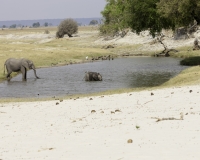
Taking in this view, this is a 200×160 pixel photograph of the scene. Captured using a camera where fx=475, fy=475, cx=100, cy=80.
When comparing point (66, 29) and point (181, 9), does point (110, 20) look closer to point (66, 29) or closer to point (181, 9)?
point (66, 29)

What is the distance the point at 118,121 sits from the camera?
46.8ft

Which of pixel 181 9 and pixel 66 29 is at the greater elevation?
pixel 181 9

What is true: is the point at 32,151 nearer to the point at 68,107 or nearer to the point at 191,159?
the point at 191,159

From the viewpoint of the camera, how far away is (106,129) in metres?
13.2

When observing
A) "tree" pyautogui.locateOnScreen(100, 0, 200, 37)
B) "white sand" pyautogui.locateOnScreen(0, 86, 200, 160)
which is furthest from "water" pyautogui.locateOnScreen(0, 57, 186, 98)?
"white sand" pyautogui.locateOnScreen(0, 86, 200, 160)

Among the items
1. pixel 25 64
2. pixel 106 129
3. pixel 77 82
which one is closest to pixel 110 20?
pixel 25 64

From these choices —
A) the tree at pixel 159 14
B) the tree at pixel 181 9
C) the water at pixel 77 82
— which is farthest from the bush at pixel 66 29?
the tree at pixel 181 9

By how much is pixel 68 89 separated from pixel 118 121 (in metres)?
17.9

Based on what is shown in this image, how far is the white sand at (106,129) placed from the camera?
10.5m

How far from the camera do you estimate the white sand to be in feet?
34.3

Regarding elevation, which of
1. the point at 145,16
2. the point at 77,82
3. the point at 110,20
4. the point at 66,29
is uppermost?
the point at 145,16

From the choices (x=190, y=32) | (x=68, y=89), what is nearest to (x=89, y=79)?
(x=68, y=89)

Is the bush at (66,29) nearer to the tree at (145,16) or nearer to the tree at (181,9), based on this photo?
the tree at (145,16)

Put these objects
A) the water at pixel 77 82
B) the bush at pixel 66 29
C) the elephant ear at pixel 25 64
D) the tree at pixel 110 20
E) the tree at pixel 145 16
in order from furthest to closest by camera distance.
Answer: the bush at pixel 66 29, the tree at pixel 110 20, the tree at pixel 145 16, the elephant ear at pixel 25 64, the water at pixel 77 82
